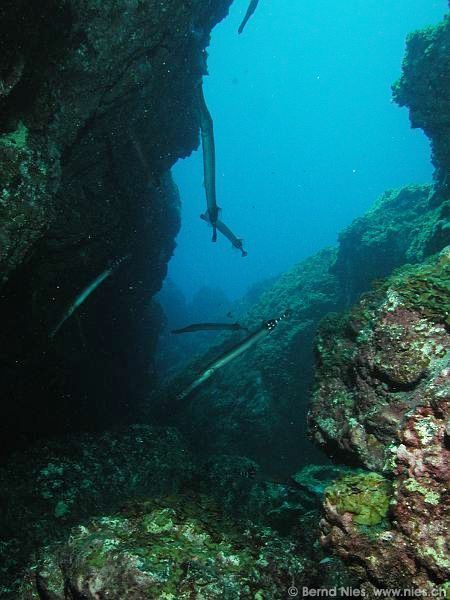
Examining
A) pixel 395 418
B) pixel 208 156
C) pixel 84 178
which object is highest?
pixel 208 156

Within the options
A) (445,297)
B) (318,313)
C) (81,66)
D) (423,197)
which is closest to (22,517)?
(445,297)

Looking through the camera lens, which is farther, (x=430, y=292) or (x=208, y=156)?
(x=208, y=156)

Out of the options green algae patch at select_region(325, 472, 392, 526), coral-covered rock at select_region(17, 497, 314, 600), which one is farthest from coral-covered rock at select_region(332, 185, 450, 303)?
coral-covered rock at select_region(17, 497, 314, 600)

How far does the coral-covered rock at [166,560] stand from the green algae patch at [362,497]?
0.57 metres

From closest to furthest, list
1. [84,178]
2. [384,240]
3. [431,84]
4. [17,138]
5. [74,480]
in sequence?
[17,138] → [74,480] → [84,178] → [431,84] → [384,240]

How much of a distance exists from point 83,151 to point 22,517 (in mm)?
5300

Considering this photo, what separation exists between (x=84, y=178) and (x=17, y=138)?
92.2 inches

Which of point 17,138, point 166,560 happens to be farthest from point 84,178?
point 166,560

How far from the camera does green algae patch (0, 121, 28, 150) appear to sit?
12.8ft

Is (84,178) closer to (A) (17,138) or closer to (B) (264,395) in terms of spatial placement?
(A) (17,138)

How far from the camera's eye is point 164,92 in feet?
23.0

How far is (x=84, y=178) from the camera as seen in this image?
6312 mm

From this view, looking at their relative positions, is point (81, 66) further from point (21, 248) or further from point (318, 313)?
point (318, 313)

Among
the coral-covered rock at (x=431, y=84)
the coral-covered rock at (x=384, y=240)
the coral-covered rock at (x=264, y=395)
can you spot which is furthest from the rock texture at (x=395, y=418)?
the coral-covered rock at (x=431, y=84)
